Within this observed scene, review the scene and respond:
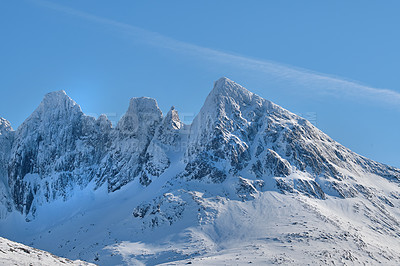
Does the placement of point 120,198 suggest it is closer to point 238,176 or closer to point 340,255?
point 238,176

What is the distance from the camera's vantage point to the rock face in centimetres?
14100

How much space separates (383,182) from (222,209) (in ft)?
218

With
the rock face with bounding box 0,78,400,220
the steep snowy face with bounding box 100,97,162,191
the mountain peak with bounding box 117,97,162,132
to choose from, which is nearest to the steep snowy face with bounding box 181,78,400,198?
the rock face with bounding box 0,78,400,220

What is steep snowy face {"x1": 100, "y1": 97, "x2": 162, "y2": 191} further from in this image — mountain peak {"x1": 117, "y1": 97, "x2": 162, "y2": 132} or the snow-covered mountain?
the snow-covered mountain

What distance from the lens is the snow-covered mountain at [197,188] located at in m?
113

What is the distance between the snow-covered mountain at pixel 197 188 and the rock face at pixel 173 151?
0.46 meters

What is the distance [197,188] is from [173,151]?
29.9m

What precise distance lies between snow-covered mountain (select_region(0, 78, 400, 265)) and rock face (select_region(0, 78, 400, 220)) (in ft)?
1.53

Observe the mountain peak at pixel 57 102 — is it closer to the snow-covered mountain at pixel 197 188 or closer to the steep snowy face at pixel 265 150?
the snow-covered mountain at pixel 197 188

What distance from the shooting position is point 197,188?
440 feet

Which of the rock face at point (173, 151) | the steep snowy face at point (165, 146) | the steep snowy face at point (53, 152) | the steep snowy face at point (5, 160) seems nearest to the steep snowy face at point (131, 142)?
the rock face at point (173, 151)

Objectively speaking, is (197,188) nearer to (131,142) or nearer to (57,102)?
(131,142)

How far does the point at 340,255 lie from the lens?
104125mm

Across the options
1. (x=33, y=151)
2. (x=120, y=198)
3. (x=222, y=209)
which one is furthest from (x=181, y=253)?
(x=33, y=151)
